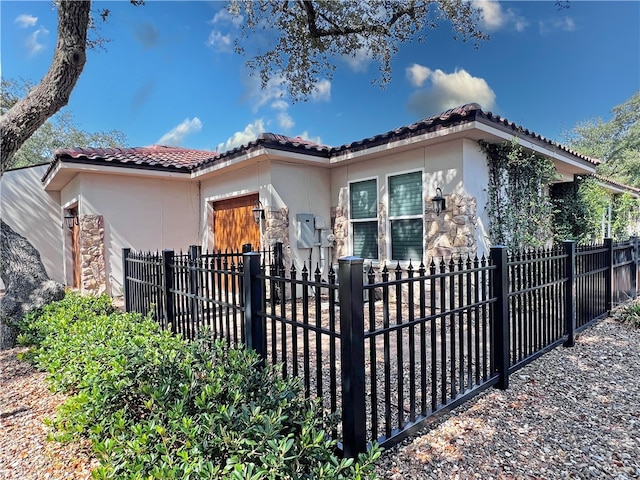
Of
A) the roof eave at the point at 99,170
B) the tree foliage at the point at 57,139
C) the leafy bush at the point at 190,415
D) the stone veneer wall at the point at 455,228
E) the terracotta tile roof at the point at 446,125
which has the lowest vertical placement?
the leafy bush at the point at 190,415

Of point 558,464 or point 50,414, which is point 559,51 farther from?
point 50,414

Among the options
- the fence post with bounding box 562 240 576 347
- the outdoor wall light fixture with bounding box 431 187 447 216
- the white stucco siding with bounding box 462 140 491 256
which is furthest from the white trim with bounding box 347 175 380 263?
the fence post with bounding box 562 240 576 347

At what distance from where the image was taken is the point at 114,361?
8.34ft

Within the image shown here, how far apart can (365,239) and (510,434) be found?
18.3 ft

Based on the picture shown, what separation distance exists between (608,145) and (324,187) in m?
27.0

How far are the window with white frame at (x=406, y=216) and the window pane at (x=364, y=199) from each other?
0.43m

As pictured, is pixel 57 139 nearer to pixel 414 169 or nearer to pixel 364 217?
pixel 364 217

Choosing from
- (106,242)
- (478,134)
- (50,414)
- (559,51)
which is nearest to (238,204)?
(106,242)

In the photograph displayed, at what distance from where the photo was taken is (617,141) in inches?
970

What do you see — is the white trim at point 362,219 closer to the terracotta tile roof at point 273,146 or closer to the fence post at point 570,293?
the terracotta tile roof at point 273,146

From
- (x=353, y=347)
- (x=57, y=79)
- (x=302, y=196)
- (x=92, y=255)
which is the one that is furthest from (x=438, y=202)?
(x=92, y=255)

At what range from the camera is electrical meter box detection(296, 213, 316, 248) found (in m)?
8.00

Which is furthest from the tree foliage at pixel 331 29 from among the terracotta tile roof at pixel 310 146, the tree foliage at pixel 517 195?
the tree foliage at pixel 517 195

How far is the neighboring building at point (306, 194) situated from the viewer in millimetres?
6352
